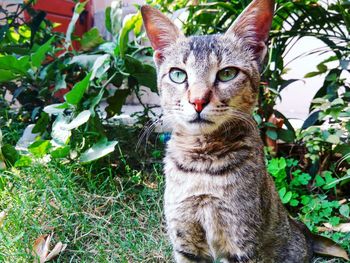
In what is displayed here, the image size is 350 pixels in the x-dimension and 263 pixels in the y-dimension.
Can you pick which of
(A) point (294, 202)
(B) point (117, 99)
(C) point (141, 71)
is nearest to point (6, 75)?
(B) point (117, 99)

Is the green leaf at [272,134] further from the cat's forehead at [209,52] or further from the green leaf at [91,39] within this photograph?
the green leaf at [91,39]

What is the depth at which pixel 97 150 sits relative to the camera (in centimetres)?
216

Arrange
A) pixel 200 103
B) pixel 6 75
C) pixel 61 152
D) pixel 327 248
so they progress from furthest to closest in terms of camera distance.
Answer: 1. pixel 6 75
2. pixel 61 152
3. pixel 327 248
4. pixel 200 103

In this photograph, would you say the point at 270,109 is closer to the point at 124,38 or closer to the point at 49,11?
the point at 124,38

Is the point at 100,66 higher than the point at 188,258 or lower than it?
higher

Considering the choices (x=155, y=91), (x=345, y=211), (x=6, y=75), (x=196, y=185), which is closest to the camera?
(x=196, y=185)

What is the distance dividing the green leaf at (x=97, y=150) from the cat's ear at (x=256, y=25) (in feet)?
2.96

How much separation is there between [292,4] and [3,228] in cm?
207

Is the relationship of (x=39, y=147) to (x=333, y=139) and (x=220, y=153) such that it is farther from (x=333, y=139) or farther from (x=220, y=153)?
(x=333, y=139)

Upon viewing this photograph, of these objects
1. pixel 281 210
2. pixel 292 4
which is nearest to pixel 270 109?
pixel 292 4

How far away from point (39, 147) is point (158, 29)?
1008 mm

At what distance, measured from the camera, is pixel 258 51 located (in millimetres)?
1607

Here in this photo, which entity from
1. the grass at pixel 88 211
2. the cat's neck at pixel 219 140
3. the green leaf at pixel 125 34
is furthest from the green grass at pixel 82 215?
the green leaf at pixel 125 34

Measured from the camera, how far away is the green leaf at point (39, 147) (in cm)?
221
